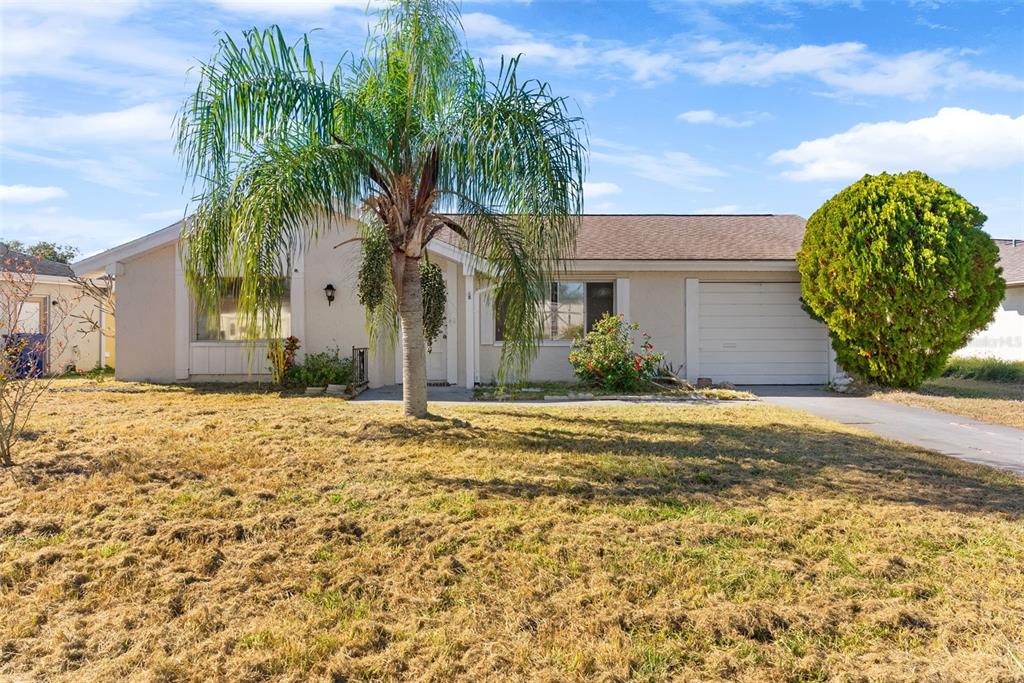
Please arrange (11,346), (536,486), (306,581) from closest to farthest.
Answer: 1. (306,581)
2. (536,486)
3. (11,346)

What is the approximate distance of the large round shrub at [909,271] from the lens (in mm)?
11492

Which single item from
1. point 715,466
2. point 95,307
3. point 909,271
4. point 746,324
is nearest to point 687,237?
point 746,324

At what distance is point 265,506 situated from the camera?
5.16 meters

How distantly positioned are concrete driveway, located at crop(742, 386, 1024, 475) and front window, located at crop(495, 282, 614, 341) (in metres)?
3.49

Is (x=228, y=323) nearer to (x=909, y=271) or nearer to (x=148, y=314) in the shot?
(x=148, y=314)

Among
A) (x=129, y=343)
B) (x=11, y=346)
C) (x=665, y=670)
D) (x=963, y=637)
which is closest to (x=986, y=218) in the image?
(x=963, y=637)

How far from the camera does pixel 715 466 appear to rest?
648 cm

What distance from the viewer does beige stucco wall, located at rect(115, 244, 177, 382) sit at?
13.2m

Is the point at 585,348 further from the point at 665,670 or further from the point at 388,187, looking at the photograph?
the point at 665,670

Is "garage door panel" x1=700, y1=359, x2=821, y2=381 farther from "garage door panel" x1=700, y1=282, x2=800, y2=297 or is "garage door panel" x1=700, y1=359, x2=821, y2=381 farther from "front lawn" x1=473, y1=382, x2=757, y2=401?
"garage door panel" x1=700, y1=282, x2=800, y2=297

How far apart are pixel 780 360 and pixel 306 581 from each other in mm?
12434

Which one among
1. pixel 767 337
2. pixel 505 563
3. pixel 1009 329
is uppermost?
pixel 1009 329

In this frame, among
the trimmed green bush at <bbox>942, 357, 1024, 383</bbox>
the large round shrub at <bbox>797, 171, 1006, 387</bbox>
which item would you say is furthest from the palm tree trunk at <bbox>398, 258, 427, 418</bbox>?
the trimmed green bush at <bbox>942, 357, 1024, 383</bbox>

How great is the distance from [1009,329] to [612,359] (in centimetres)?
1350
